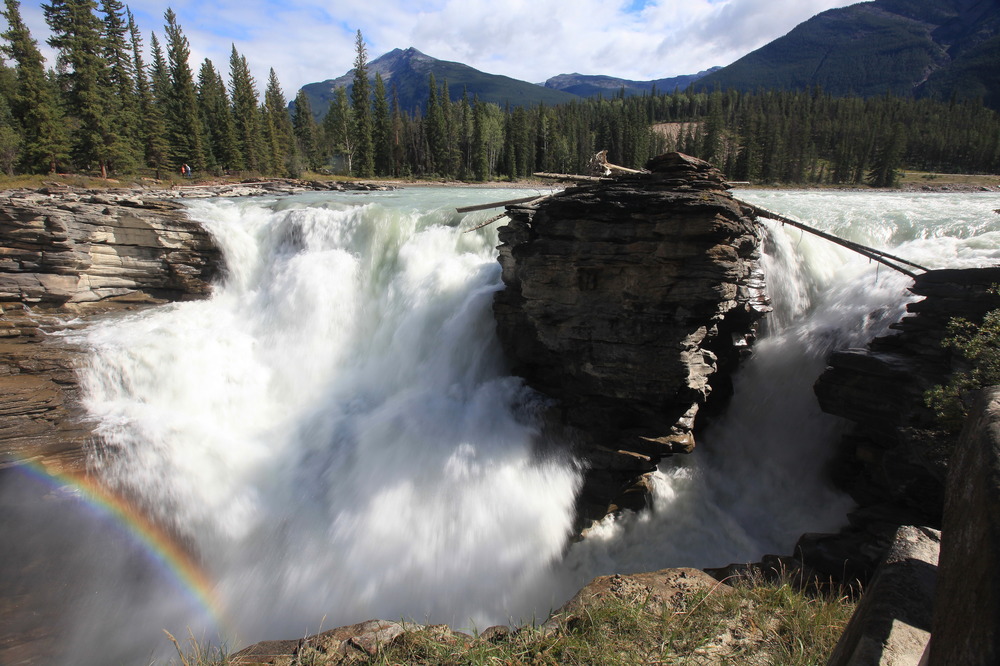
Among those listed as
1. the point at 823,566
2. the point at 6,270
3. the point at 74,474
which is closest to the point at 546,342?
the point at 823,566

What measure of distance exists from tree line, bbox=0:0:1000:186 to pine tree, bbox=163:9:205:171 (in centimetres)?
17

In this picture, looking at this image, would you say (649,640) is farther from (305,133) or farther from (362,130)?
(305,133)

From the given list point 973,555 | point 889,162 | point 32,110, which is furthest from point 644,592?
point 889,162

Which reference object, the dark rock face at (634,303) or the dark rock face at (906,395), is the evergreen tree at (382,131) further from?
the dark rock face at (906,395)

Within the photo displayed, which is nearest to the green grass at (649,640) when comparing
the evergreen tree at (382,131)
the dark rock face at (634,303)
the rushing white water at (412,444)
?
the rushing white water at (412,444)

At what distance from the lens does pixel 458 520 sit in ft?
29.1

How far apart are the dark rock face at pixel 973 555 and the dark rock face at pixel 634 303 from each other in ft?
22.4

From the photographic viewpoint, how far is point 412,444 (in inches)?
395

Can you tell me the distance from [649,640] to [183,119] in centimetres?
5819

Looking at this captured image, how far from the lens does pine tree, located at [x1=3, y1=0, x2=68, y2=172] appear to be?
3209 centimetres

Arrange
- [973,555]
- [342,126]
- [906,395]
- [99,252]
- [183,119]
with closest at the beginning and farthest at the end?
[973,555] → [906,395] → [99,252] → [183,119] → [342,126]

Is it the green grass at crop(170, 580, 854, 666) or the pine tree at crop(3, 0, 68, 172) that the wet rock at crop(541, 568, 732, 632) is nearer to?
the green grass at crop(170, 580, 854, 666)

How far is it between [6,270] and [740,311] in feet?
61.0

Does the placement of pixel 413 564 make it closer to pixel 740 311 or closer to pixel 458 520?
pixel 458 520
